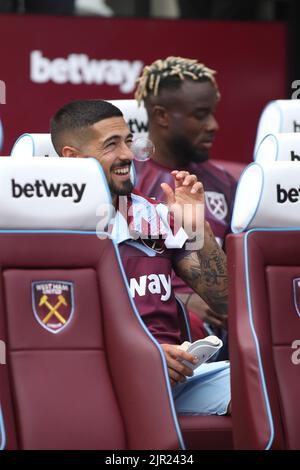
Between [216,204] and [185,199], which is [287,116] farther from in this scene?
[185,199]

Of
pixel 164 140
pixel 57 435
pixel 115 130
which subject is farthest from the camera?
pixel 164 140

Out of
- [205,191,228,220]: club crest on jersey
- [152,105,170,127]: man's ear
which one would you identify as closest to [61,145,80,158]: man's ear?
[205,191,228,220]: club crest on jersey

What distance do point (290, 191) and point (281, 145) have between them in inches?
21.0

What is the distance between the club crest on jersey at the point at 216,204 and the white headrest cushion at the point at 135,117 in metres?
0.39

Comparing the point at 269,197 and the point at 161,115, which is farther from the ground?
the point at 269,197

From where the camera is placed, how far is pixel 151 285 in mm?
4633

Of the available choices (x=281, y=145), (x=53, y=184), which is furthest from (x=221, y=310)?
(x=53, y=184)

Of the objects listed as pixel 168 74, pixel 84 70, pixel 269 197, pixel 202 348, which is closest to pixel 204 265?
pixel 202 348

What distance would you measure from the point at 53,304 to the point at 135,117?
1.90 meters

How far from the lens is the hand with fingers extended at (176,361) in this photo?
4.44 m

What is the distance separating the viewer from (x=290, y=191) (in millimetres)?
4332

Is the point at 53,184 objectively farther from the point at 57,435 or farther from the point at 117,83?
the point at 117,83

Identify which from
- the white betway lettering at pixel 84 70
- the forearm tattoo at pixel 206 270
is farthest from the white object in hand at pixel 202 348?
the white betway lettering at pixel 84 70

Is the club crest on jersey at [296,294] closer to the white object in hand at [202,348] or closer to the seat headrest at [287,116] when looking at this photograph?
the white object in hand at [202,348]
